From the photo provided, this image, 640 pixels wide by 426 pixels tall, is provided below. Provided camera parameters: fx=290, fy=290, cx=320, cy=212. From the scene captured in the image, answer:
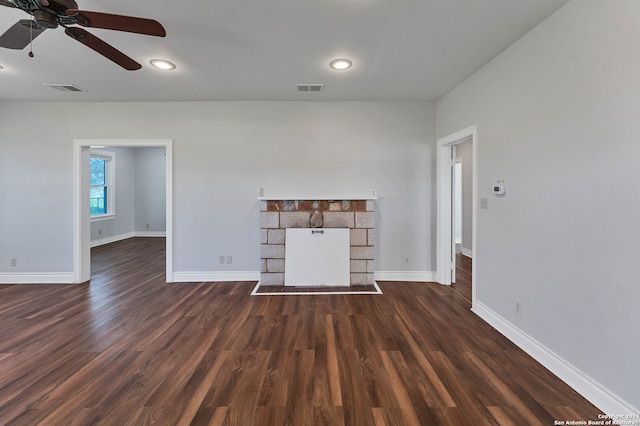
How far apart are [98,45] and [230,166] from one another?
232 cm

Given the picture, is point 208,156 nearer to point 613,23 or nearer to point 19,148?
point 19,148

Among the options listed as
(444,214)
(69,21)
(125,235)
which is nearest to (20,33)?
(69,21)

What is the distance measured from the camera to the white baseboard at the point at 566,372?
1634 millimetres

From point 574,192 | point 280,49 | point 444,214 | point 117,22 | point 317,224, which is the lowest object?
point 317,224

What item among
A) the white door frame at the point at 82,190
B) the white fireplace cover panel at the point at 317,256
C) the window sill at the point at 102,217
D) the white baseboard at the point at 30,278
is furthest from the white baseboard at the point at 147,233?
the white fireplace cover panel at the point at 317,256

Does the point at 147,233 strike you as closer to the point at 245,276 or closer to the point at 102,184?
the point at 102,184

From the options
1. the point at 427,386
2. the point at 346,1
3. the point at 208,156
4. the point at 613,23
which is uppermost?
the point at 346,1

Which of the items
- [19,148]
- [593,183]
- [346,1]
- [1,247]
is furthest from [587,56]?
[1,247]

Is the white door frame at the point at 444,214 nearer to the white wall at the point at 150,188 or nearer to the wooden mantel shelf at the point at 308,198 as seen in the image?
the wooden mantel shelf at the point at 308,198

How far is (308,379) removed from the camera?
6.47ft

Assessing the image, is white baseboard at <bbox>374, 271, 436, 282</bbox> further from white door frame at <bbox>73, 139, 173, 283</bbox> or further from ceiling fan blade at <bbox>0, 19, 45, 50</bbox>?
ceiling fan blade at <bbox>0, 19, 45, 50</bbox>

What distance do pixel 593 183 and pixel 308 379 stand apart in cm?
221

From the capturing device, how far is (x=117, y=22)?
1.66 metres

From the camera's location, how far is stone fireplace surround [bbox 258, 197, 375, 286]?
4.04 metres
